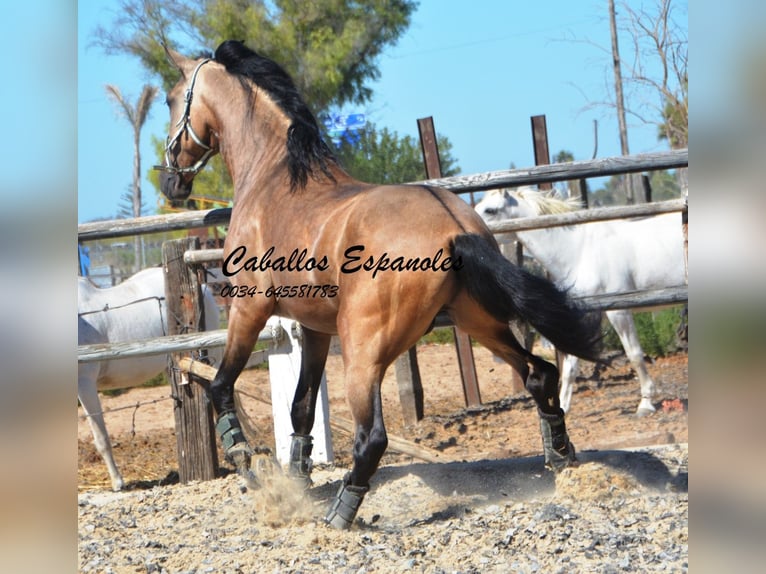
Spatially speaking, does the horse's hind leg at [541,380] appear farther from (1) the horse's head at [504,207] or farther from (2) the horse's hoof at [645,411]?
(1) the horse's head at [504,207]

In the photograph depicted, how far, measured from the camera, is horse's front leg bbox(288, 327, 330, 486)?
396cm

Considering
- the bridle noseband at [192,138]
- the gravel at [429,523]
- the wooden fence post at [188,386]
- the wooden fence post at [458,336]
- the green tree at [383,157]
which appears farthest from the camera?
the green tree at [383,157]

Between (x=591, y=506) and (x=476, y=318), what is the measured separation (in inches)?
37.6

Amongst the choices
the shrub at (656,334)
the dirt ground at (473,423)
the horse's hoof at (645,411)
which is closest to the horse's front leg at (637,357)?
the horse's hoof at (645,411)

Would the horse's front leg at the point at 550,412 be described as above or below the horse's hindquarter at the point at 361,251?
below

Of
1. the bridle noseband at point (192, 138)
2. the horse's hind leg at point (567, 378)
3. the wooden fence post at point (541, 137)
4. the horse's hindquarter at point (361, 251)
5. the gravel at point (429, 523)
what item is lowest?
the gravel at point (429, 523)

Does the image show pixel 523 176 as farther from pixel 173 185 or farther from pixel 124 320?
pixel 124 320

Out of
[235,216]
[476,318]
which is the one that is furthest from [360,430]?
[235,216]

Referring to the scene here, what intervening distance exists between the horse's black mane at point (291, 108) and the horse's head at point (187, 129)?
0.65ft

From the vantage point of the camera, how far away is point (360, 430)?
3127mm

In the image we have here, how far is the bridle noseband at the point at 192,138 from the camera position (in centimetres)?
418

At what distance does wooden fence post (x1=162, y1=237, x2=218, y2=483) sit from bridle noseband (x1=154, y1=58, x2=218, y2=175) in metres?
0.49

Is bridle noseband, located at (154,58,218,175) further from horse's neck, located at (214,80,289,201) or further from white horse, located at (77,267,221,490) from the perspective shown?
white horse, located at (77,267,221,490)

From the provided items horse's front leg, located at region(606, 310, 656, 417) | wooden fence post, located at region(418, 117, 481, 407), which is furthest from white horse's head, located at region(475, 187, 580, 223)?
horse's front leg, located at region(606, 310, 656, 417)
